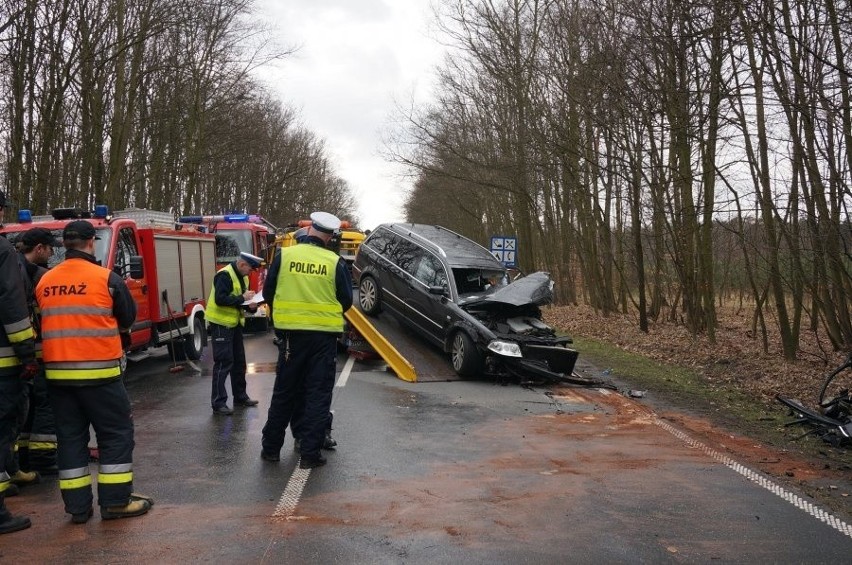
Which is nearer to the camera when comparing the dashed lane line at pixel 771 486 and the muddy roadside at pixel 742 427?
the dashed lane line at pixel 771 486

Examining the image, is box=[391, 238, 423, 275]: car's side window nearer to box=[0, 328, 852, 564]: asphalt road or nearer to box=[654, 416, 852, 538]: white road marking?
box=[0, 328, 852, 564]: asphalt road

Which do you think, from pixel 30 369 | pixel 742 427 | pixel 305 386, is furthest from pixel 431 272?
pixel 30 369

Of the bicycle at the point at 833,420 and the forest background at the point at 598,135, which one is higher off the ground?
the forest background at the point at 598,135

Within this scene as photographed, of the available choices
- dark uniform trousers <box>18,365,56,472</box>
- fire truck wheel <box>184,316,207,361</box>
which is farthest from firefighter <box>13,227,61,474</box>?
fire truck wheel <box>184,316,207,361</box>

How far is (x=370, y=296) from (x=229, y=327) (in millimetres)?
5129

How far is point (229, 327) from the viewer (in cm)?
852

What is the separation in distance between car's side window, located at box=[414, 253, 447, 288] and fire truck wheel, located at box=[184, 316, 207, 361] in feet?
14.5

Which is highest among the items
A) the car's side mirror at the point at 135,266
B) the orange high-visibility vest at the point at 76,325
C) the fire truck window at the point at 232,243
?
the fire truck window at the point at 232,243

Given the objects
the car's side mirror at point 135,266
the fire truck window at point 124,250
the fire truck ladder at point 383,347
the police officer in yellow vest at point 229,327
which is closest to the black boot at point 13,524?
the police officer in yellow vest at point 229,327

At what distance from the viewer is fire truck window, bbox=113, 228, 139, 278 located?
A: 35.5ft

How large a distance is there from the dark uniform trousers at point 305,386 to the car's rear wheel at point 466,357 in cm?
504

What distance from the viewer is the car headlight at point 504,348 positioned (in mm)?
10757

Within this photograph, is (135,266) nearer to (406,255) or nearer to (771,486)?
(406,255)

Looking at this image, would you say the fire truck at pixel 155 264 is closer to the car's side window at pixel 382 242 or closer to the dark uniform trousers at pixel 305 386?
the car's side window at pixel 382 242
